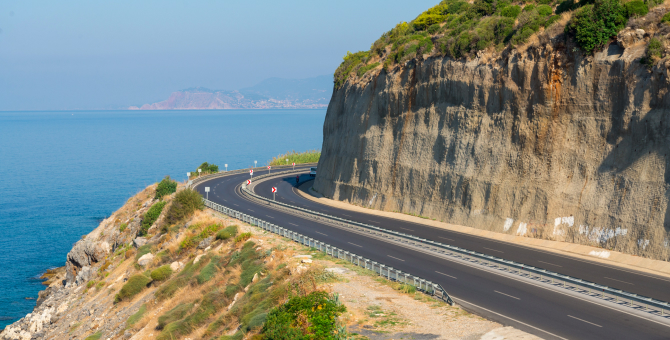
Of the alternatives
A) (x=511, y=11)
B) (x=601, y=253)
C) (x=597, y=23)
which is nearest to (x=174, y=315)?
(x=601, y=253)

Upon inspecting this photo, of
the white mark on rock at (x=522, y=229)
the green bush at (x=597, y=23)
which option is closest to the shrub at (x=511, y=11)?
the green bush at (x=597, y=23)

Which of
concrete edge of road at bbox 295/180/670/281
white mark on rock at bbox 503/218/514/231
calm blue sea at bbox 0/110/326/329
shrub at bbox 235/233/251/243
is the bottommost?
calm blue sea at bbox 0/110/326/329

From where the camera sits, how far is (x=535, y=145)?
37219 millimetres

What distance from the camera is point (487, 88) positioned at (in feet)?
137

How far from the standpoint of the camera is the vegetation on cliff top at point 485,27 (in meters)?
35.0

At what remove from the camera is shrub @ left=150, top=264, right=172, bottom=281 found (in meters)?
34.5

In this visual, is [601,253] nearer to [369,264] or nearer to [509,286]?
[509,286]

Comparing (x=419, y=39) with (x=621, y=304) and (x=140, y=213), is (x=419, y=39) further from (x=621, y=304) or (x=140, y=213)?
(x=621, y=304)

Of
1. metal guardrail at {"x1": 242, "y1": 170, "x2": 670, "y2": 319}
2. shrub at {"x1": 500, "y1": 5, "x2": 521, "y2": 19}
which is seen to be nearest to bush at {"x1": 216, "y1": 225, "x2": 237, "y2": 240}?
metal guardrail at {"x1": 242, "y1": 170, "x2": 670, "y2": 319}

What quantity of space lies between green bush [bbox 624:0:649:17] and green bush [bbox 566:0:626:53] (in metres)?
0.36

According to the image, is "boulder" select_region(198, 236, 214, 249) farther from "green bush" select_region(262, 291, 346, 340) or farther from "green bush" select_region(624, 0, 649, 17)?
"green bush" select_region(624, 0, 649, 17)

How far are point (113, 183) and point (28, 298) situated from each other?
64272mm

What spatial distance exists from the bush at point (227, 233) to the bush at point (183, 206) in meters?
10.4

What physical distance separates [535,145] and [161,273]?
2701 cm
